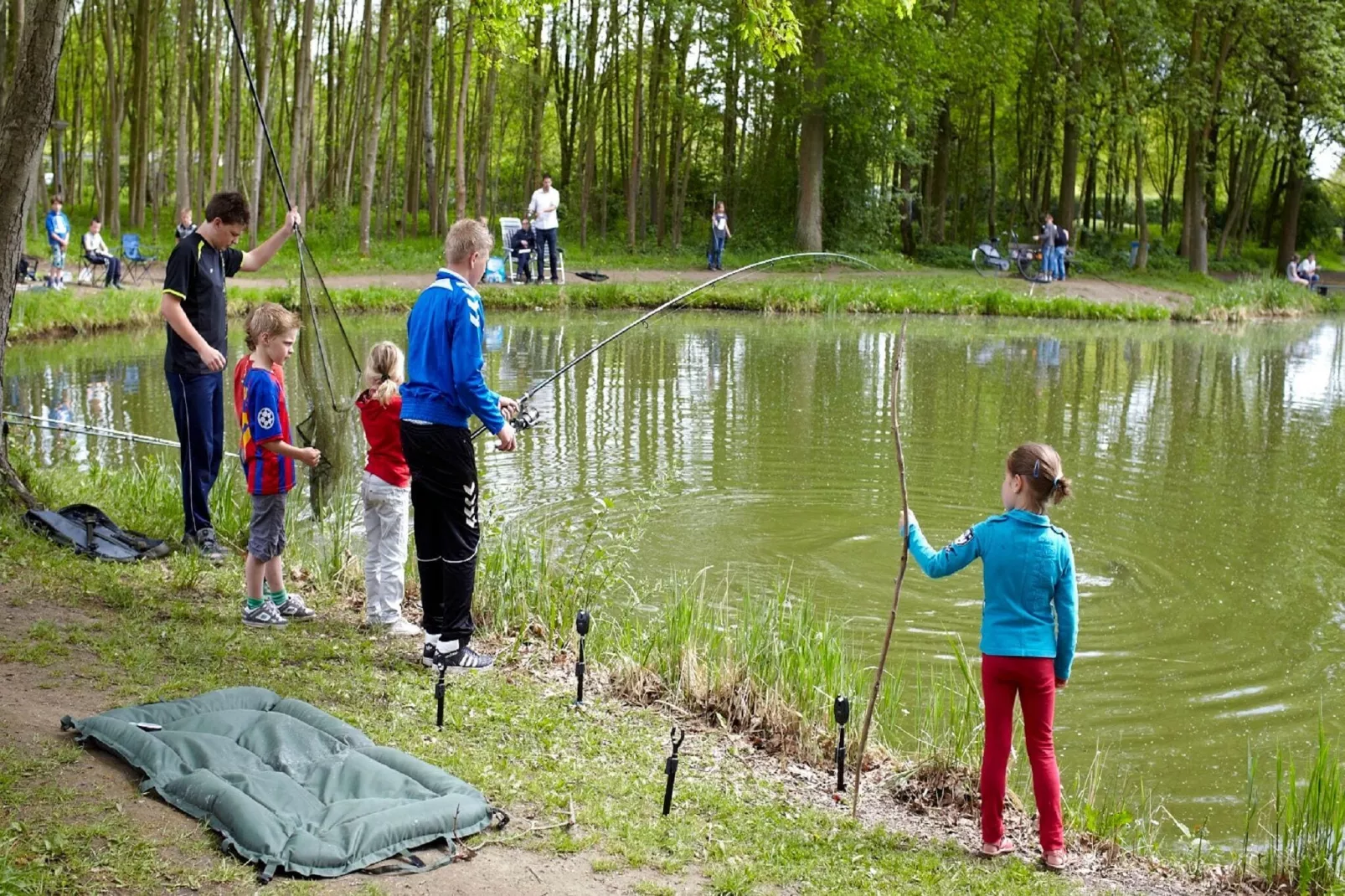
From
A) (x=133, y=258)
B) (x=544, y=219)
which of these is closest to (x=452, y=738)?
(x=544, y=219)

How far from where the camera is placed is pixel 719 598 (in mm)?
7863

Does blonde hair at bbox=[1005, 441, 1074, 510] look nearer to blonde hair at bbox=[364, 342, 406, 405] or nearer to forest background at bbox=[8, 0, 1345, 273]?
blonde hair at bbox=[364, 342, 406, 405]

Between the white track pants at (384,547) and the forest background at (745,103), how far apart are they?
859 inches

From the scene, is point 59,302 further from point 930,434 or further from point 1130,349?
point 1130,349

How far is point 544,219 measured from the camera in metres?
25.0

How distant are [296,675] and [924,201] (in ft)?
125

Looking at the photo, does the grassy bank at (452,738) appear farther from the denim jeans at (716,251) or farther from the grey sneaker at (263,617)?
the denim jeans at (716,251)

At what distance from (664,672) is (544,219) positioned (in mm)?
20206

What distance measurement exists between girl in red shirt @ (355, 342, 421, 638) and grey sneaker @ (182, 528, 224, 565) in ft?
4.00

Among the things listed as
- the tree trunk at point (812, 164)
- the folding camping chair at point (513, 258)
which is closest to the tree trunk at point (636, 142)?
the tree trunk at point (812, 164)

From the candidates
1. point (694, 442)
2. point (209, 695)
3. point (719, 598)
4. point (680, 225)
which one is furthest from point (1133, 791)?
point (680, 225)

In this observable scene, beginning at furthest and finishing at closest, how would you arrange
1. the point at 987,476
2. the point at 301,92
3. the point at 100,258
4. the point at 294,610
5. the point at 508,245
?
the point at 508,245 → the point at 301,92 → the point at 100,258 → the point at 987,476 → the point at 294,610

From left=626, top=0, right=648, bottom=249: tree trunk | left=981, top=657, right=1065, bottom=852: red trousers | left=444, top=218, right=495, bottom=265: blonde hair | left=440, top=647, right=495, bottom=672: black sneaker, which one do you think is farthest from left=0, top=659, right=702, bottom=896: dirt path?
left=626, top=0, right=648, bottom=249: tree trunk

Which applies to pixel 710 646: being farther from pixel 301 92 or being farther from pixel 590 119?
pixel 590 119
